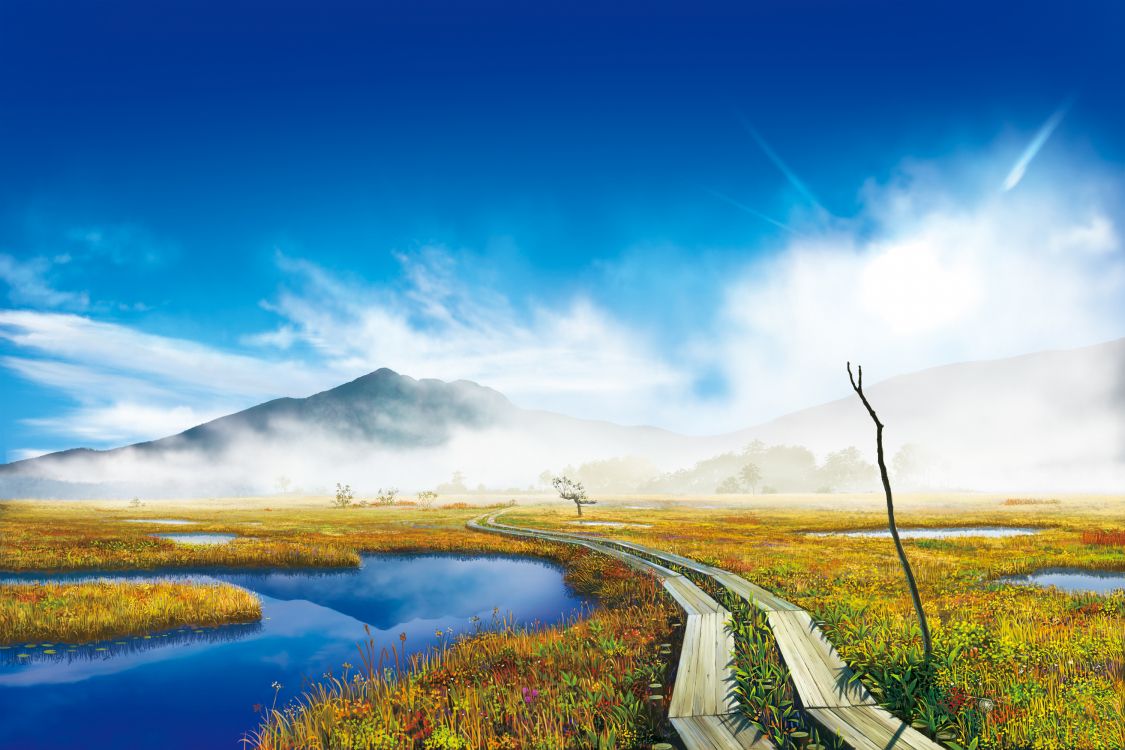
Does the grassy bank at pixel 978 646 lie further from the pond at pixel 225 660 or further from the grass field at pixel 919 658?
the pond at pixel 225 660

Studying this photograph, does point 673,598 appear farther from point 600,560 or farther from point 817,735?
point 600,560

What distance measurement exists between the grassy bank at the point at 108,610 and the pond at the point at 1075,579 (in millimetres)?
36024

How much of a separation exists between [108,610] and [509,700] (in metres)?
21.3

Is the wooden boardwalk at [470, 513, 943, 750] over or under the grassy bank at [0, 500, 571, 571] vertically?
over

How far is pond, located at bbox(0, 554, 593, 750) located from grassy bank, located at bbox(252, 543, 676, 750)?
2.57 m

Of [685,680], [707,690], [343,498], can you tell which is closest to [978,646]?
[707,690]

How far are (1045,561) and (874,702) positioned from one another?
31.0 m

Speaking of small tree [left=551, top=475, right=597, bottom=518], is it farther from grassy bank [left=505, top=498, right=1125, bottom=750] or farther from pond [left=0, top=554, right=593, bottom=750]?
grassy bank [left=505, top=498, right=1125, bottom=750]

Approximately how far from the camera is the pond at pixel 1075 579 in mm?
25453

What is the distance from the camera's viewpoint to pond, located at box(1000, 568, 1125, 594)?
25.5 m

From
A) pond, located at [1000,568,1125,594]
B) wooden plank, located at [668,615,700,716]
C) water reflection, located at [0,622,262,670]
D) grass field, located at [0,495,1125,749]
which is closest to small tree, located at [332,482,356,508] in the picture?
water reflection, located at [0,622,262,670]

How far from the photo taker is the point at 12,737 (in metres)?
14.0

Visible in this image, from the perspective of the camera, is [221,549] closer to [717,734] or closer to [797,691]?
[717,734]

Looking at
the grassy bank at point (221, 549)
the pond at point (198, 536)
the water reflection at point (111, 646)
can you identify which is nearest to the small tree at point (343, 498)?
the pond at point (198, 536)
